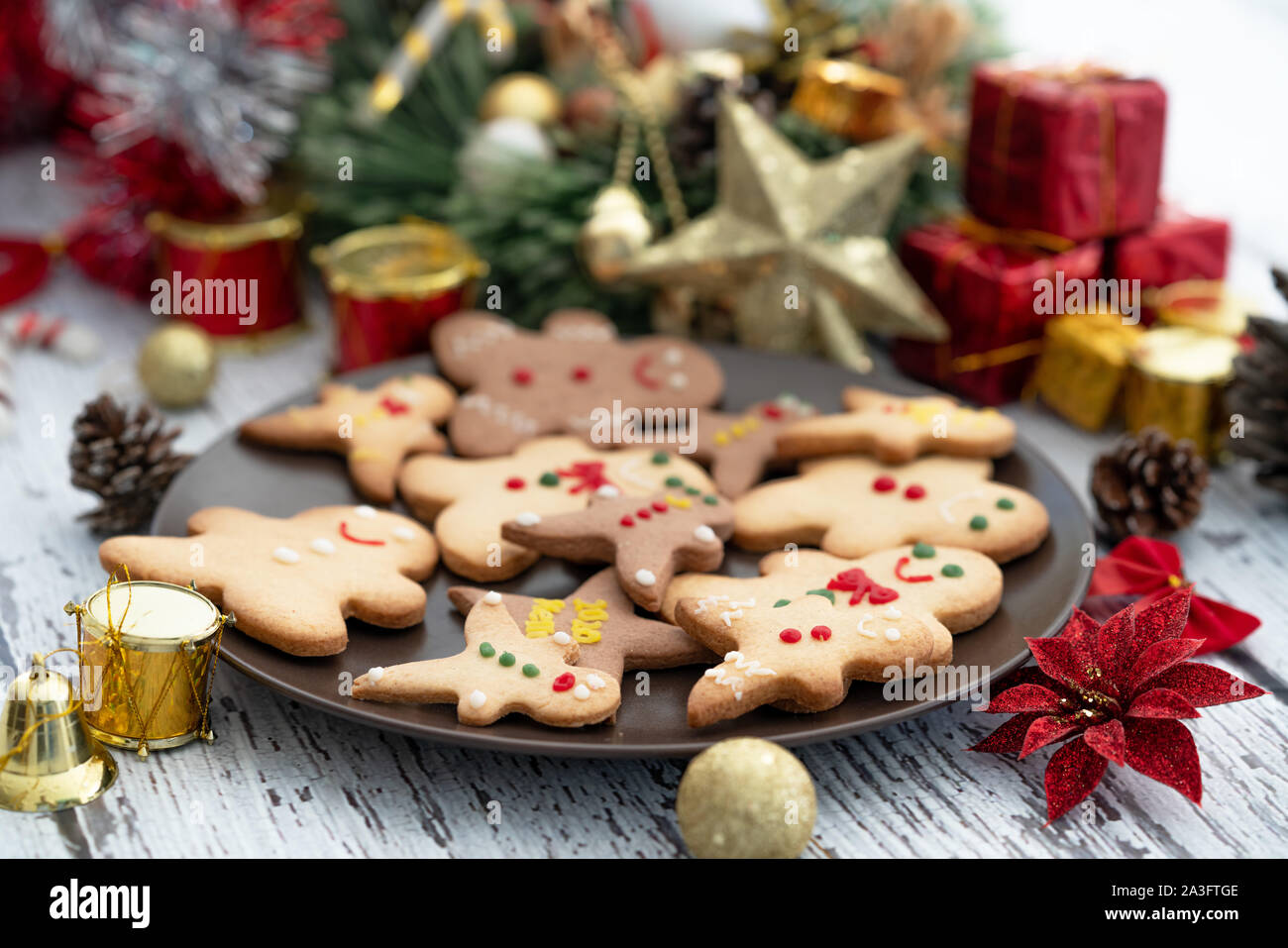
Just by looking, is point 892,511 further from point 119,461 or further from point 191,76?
point 191,76

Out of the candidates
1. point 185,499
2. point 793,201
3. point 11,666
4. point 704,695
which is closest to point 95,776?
point 11,666

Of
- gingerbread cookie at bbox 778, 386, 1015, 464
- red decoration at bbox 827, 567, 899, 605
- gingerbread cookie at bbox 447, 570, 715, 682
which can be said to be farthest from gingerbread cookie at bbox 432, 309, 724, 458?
red decoration at bbox 827, 567, 899, 605

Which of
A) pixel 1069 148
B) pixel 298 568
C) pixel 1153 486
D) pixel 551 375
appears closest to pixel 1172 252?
pixel 1069 148

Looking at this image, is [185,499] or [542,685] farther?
[185,499]

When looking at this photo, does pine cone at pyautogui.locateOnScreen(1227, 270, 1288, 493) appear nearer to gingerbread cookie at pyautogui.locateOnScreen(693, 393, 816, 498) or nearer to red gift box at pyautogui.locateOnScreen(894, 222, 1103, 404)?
red gift box at pyautogui.locateOnScreen(894, 222, 1103, 404)

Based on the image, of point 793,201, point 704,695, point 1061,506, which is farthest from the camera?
point 793,201

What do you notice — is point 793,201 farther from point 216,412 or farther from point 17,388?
point 17,388

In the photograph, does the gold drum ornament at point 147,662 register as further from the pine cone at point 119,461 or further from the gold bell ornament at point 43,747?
the pine cone at point 119,461
